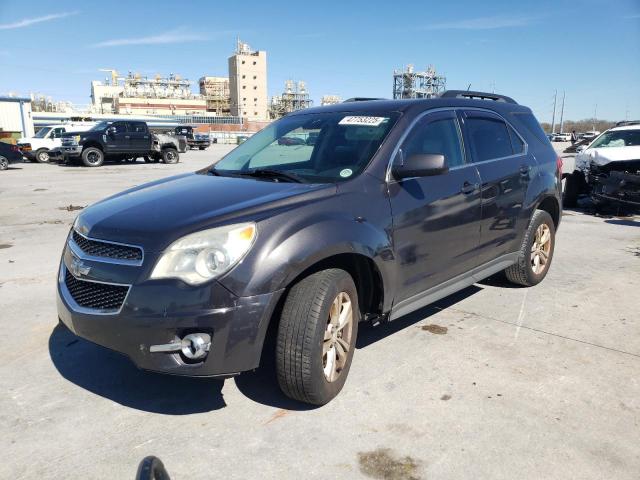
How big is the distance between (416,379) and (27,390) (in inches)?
95.6

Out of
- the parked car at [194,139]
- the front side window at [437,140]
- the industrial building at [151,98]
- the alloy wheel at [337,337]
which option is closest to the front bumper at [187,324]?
the alloy wheel at [337,337]

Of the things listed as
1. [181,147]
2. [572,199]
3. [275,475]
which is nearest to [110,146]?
[181,147]

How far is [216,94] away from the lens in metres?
132

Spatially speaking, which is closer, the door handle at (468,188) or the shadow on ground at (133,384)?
Answer: the shadow on ground at (133,384)

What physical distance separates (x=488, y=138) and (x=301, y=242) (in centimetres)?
252

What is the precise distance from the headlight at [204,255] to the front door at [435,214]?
3.71ft

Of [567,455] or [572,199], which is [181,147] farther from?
[567,455]

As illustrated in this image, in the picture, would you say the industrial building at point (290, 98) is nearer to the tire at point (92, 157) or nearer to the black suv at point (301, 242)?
the tire at point (92, 157)

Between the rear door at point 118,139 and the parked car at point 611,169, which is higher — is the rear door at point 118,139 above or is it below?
above

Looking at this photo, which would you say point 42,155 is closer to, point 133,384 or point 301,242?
point 133,384

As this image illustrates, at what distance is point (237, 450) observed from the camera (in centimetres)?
258

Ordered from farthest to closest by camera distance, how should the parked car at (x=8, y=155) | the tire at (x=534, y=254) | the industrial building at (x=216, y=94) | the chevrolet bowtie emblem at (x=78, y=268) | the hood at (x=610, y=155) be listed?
the industrial building at (x=216, y=94), the parked car at (x=8, y=155), the hood at (x=610, y=155), the tire at (x=534, y=254), the chevrolet bowtie emblem at (x=78, y=268)

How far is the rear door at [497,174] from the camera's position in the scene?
421cm

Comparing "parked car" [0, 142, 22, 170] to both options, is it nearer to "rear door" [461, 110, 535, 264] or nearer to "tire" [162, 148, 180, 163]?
"tire" [162, 148, 180, 163]
